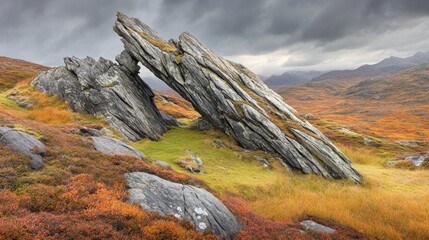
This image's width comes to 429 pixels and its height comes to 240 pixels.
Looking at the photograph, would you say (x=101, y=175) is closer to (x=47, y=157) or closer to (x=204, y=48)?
(x=47, y=157)

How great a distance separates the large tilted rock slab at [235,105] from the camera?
32781 millimetres

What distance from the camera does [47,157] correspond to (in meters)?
17.3

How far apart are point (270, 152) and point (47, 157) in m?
24.7

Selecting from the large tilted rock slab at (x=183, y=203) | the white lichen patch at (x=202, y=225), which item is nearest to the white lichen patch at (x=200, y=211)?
the large tilted rock slab at (x=183, y=203)

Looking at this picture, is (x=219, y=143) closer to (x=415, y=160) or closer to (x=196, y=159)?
(x=196, y=159)

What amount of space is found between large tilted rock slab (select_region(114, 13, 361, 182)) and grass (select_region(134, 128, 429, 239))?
2.07 metres

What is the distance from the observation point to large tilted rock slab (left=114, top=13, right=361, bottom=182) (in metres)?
32.8

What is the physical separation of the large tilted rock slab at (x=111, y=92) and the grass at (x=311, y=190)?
311cm

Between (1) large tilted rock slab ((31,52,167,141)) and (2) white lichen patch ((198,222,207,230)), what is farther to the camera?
(1) large tilted rock slab ((31,52,167,141))

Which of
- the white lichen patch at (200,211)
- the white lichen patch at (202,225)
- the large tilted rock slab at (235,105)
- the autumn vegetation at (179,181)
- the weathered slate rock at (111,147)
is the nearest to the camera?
the autumn vegetation at (179,181)

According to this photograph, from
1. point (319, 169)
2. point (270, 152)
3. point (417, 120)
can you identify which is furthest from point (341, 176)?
point (417, 120)

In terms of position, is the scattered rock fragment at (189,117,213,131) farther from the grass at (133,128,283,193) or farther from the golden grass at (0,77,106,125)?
the golden grass at (0,77,106,125)

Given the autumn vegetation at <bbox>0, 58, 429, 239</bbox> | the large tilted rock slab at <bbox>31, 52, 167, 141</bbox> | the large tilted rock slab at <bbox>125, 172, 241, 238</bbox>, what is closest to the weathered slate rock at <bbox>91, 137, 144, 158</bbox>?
the autumn vegetation at <bbox>0, 58, 429, 239</bbox>

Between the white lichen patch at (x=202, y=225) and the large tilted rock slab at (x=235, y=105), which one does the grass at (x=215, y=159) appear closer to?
the large tilted rock slab at (x=235, y=105)
